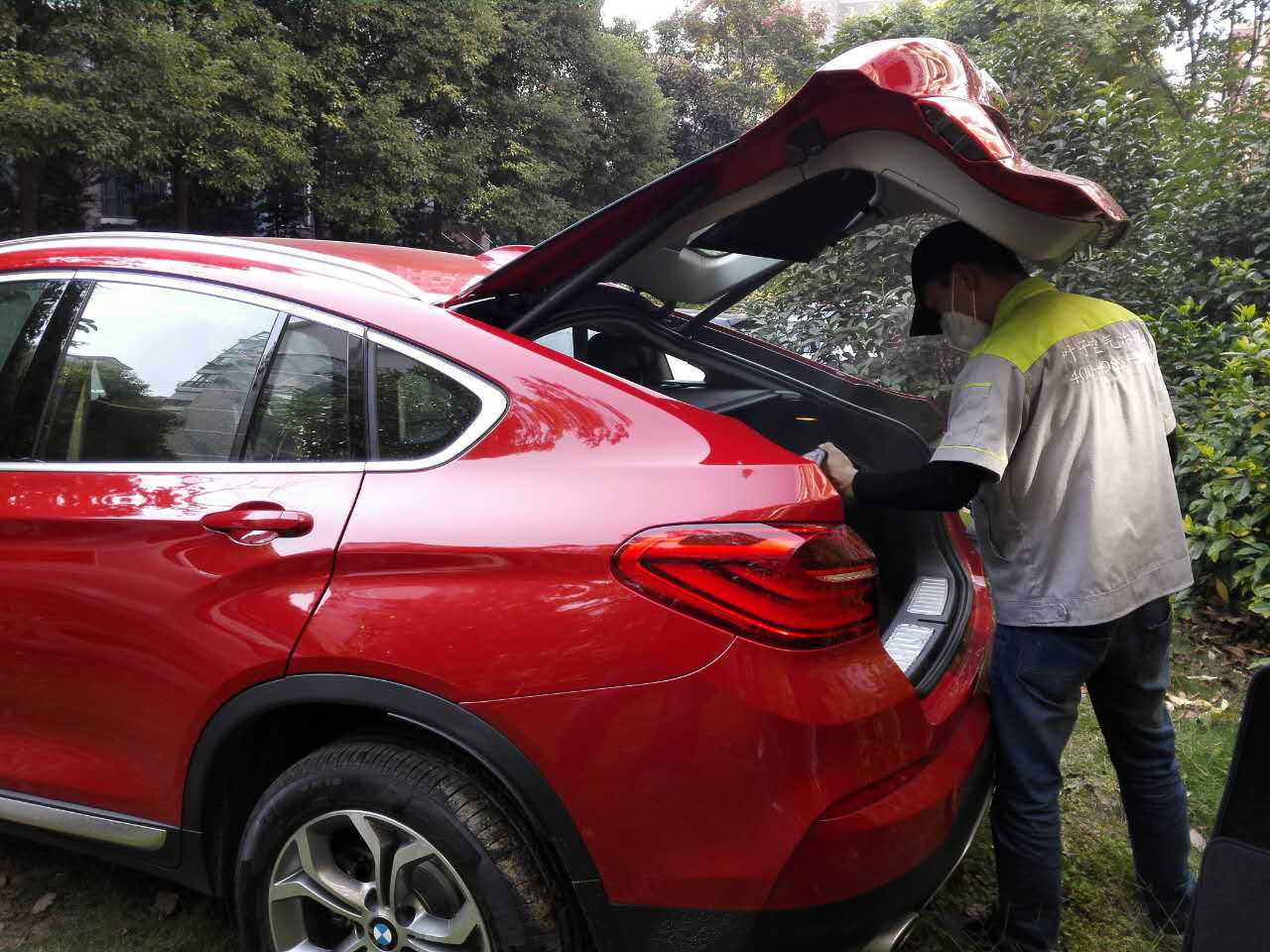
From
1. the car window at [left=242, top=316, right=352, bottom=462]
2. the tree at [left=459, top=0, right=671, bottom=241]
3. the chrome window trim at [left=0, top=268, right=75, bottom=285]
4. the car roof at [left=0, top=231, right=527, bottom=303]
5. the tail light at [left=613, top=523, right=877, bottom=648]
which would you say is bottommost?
the tail light at [left=613, top=523, right=877, bottom=648]

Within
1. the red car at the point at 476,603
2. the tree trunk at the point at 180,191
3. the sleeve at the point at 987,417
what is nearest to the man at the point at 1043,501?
the sleeve at the point at 987,417

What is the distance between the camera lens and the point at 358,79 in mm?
16766

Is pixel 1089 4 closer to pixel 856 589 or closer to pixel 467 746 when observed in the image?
pixel 856 589

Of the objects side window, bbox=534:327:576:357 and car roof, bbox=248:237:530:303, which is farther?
side window, bbox=534:327:576:357

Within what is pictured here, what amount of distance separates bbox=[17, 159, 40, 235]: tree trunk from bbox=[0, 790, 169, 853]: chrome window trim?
12.3 m

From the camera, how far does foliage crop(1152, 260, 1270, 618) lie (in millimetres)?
3811

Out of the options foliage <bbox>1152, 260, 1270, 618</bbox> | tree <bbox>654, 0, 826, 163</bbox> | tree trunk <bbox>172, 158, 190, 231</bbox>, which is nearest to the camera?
foliage <bbox>1152, 260, 1270, 618</bbox>

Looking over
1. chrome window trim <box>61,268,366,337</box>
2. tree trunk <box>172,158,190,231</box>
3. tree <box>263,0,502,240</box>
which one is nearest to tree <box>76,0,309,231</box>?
tree trunk <box>172,158,190,231</box>

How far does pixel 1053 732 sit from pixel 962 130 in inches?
51.4

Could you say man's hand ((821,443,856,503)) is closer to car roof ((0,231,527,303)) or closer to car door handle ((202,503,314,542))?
car roof ((0,231,527,303))

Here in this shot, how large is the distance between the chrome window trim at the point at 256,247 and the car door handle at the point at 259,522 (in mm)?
515

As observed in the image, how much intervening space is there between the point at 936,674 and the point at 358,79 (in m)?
17.7

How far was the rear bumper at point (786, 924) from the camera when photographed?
151 cm

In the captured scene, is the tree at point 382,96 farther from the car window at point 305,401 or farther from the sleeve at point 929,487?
the sleeve at point 929,487
